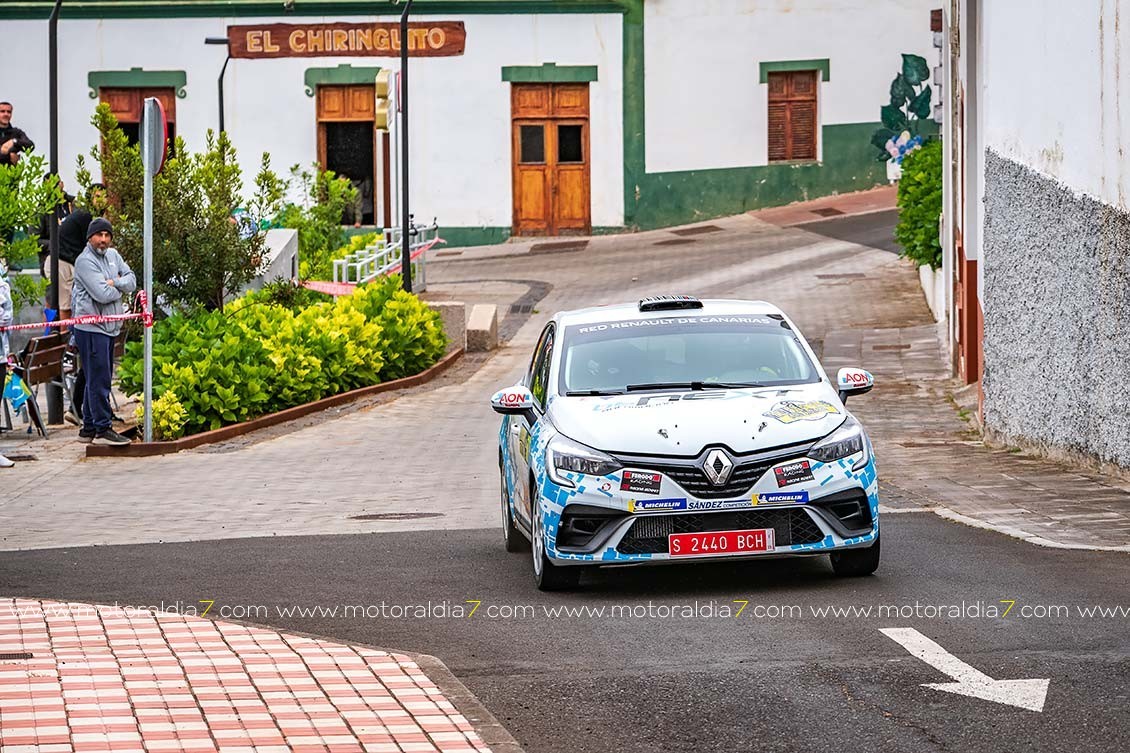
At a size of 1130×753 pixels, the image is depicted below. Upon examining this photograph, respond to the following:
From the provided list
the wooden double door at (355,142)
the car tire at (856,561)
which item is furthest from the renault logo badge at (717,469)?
the wooden double door at (355,142)

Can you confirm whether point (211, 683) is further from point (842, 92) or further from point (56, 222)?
point (842, 92)

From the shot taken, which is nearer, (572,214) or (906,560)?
(906,560)

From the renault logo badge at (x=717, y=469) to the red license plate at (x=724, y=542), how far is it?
10.4 inches

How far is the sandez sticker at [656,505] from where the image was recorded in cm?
920

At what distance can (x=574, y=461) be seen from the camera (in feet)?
30.8

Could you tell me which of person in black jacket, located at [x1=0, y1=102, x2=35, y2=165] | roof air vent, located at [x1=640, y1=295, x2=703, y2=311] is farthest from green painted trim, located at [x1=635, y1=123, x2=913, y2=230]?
roof air vent, located at [x1=640, y1=295, x2=703, y2=311]

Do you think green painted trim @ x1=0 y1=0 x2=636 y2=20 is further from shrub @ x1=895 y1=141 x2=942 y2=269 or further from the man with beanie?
the man with beanie

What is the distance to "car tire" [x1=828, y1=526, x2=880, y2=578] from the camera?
966 cm

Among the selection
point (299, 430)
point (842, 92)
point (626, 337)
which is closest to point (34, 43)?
point (842, 92)

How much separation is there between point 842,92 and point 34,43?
1719 centimetres

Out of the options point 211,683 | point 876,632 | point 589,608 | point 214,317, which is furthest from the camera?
point 214,317

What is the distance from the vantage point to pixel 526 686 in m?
7.42

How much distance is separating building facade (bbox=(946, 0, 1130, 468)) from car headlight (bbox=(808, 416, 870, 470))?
3561 mm

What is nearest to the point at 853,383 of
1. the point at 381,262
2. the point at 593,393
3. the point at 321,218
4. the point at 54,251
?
the point at 593,393
